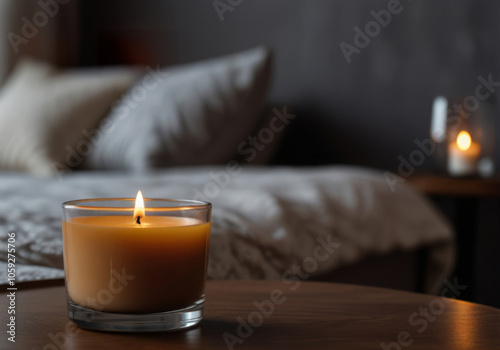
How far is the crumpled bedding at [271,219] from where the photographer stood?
0.94 meters

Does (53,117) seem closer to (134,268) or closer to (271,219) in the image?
(271,219)

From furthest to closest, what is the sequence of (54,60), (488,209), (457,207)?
(54,60)
(488,209)
(457,207)

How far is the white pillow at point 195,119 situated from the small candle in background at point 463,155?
60cm

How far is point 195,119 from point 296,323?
4.85 ft

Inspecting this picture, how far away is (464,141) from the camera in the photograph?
1.75 metres

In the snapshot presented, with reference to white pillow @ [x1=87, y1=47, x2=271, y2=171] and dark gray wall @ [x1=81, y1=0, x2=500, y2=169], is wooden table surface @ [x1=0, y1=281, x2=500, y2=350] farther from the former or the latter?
dark gray wall @ [x1=81, y1=0, x2=500, y2=169]

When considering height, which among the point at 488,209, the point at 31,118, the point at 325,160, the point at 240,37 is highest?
the point at 240,37

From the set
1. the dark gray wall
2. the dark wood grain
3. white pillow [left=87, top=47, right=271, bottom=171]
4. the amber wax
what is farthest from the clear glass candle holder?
the dark gray wall

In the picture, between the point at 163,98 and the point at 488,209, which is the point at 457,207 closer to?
the point at 488,209

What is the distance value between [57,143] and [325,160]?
0.89 m

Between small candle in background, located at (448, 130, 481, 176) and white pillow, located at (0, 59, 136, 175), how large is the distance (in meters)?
1.12

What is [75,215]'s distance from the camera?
0.55 m

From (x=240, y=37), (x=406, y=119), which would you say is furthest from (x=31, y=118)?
(x=406, y=119)

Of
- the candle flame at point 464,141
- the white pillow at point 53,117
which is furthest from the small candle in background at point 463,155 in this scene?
the white pillow at point 53,117
